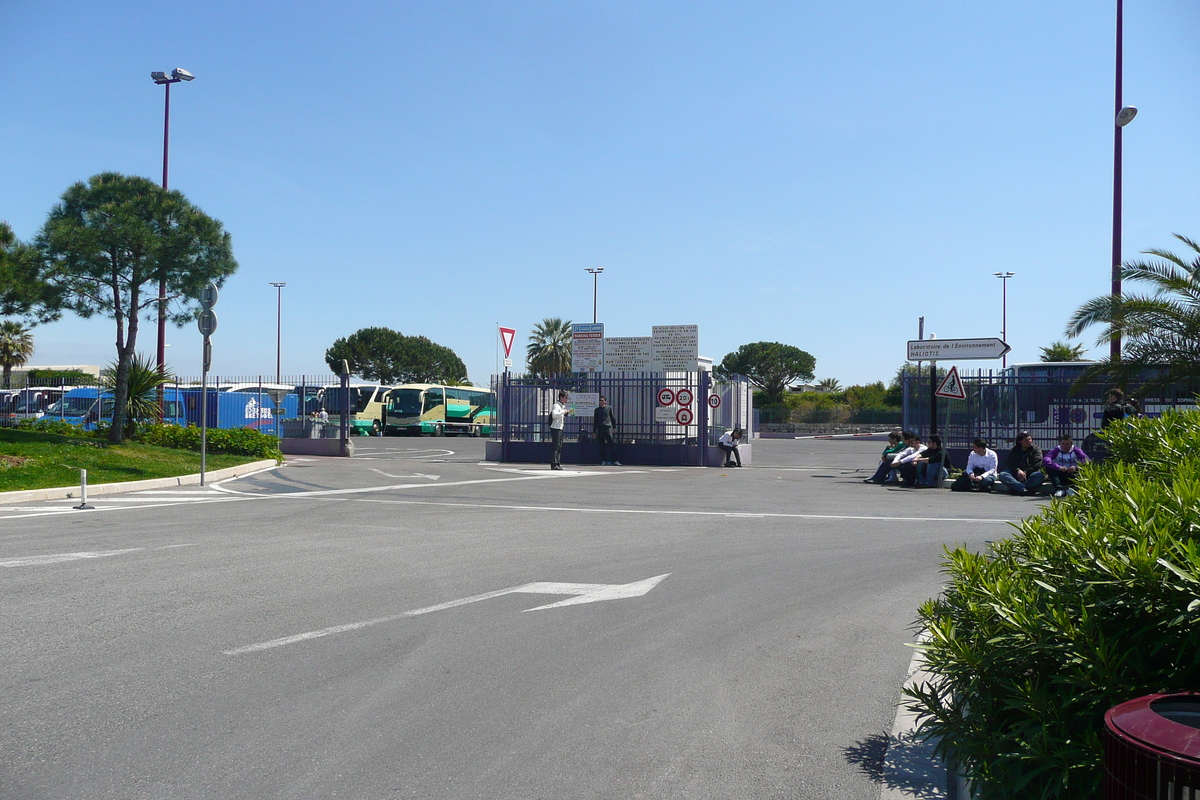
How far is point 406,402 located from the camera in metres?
52.6

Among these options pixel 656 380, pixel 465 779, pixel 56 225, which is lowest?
pixel 465 779

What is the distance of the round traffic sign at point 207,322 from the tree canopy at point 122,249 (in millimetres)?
4260

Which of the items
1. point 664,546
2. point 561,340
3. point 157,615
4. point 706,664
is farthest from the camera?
point 561,340

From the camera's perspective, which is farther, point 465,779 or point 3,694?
point 3,694

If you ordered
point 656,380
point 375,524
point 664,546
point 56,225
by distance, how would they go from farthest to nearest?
point 656,380
point 56,225
point 375,524
point 664,546

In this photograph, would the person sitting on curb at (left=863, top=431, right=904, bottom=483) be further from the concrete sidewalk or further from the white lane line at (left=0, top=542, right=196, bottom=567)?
the white lane line at (left=0, top=542, right=196, bottom=567)

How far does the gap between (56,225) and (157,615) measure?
16.9 m

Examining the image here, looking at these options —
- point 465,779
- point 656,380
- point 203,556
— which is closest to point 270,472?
point 656,380

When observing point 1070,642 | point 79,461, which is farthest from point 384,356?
point 1070,642

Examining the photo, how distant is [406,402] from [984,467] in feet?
127

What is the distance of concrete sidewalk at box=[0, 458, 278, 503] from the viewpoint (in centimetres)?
1435

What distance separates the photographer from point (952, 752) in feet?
10.8

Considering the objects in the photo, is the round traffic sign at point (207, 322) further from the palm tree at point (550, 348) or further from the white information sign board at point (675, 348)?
the palm tree at point (550, 348)

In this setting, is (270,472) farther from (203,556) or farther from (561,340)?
(561,340)
